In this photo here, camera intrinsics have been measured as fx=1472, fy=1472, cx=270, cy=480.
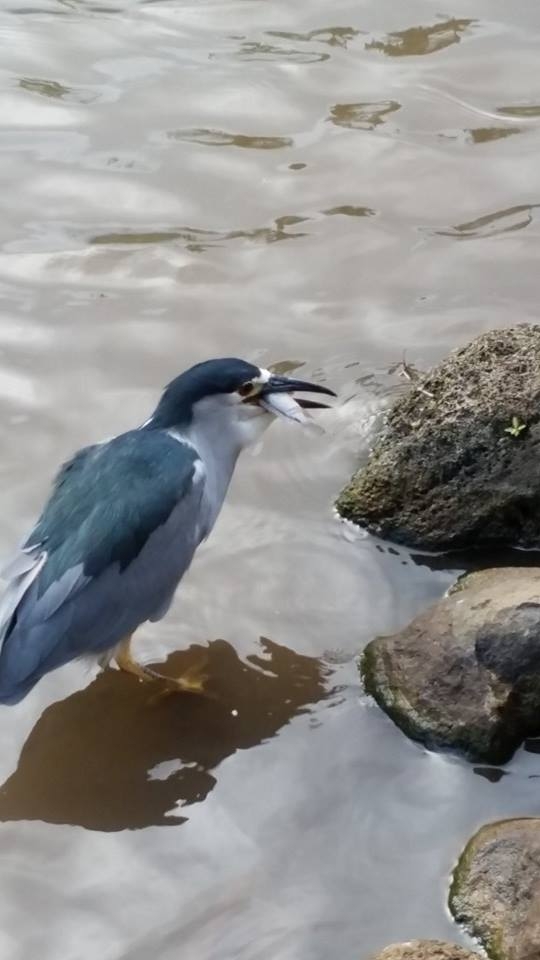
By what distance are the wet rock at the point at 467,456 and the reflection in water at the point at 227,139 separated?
9.16ft

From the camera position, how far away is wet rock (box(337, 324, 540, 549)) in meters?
5.06

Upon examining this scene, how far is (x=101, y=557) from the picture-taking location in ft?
15.4

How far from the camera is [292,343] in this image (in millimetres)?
6363

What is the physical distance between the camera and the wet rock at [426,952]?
353cm

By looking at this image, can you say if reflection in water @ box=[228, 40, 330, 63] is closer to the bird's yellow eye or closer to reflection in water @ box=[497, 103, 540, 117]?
reflection in water @ box=[497, 103, 540, 117]

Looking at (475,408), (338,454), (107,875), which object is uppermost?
(475,408)

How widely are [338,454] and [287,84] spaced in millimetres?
3188

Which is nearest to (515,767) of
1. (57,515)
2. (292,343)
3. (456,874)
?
(456,874)

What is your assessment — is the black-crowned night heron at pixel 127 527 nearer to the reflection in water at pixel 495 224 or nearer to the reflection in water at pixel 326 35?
the reflection in water at pixel 495 224

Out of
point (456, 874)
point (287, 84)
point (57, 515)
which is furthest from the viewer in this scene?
point (287, 84)

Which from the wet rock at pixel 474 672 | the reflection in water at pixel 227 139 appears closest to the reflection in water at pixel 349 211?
the reflection in water at pixel 227 139

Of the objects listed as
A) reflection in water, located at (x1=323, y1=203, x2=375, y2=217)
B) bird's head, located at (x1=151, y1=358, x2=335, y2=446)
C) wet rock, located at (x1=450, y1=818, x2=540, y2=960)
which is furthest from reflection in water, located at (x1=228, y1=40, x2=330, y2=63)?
wet rock, located at (x1=450, y1=818, x2=540, y2=960)

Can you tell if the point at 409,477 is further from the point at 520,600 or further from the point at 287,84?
the point at 287,84

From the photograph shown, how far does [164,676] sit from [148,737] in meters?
0.25
